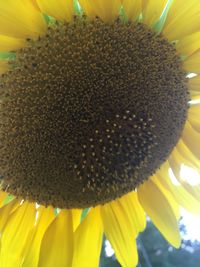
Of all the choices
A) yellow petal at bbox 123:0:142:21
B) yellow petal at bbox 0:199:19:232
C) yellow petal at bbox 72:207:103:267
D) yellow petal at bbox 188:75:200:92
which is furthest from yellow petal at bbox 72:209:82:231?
yellow petal at bbox 123:0:142:21

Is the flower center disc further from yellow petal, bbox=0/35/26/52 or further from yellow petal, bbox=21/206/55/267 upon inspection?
yellow petal, bbox=21/206/55/267

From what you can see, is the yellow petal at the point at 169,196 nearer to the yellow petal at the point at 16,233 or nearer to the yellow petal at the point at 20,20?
the yellow petal at the point at 16,233

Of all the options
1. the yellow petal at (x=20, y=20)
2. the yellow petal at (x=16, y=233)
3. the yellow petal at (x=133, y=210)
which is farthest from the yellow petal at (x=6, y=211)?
the yellow petal at (x=20, y=20)

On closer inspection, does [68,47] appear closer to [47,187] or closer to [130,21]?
[130,21]

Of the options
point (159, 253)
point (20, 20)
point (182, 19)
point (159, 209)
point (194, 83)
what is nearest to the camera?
point (20, 20)

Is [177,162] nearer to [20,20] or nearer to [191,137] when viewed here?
[191,137]

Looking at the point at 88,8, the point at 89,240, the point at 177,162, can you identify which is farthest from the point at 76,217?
the point at 88,8

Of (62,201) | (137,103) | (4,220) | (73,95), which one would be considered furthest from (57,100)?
(4,220)
